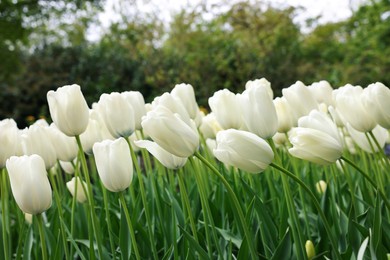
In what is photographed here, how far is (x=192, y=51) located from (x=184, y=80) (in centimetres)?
130

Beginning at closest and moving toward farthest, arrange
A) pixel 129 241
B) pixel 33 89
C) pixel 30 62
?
pixel 129 241 → pixel 33 89 → pixel 30 62

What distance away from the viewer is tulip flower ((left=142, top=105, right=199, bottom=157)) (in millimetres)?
1098

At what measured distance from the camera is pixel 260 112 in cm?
133

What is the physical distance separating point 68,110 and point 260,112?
0.50 m

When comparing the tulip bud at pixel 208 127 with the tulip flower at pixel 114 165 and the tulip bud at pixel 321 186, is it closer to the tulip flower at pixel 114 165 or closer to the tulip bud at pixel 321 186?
the tulip bud at pixel 321 186

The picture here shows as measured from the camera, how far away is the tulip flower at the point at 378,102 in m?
1.38

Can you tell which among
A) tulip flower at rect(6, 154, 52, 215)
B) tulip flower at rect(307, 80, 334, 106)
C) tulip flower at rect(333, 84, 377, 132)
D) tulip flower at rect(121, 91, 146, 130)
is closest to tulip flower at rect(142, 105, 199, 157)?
tulip flower at rect(6, 154, 52, 215)

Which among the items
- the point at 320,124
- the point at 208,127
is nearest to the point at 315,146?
the point at 320,124

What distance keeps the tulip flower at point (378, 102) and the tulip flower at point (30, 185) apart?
0.87m

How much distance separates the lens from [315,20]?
1894 cm

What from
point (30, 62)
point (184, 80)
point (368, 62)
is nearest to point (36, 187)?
point (184, 80)

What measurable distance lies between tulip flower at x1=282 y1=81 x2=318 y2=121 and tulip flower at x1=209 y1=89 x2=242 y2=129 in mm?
178

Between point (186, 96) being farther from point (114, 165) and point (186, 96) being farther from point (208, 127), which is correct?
point (114, 165)

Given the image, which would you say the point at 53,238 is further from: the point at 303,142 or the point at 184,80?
the point at 184,80
